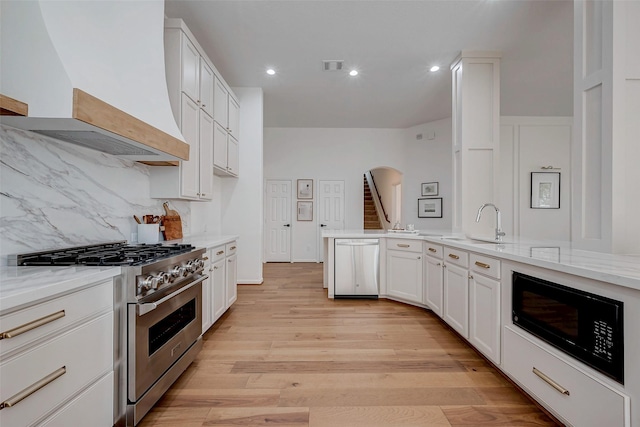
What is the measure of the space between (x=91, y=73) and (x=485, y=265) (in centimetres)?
268

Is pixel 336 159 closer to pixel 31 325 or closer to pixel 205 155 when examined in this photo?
pixel 205 155

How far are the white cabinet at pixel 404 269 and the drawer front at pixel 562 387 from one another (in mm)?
1569

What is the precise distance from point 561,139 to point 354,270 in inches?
223

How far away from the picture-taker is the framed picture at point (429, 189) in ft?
21.1

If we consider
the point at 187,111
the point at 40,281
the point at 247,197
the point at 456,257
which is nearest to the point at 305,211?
the point at 247,197

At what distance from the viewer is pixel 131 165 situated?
2.43 metres

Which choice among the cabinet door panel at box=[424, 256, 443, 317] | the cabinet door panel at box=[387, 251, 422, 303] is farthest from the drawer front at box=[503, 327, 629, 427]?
the cabinet door panel at box=[387, 251, 422, 303]

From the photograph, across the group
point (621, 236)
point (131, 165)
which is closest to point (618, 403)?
point (621, 236)

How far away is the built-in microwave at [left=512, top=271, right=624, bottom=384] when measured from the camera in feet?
3.74

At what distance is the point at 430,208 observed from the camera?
6496 millimetres

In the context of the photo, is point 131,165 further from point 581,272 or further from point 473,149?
point 473,149

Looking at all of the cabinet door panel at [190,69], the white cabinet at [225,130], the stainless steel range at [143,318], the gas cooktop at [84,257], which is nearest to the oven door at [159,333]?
the stainless steel range at [143,318]

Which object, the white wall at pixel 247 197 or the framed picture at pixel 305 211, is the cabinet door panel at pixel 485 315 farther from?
the framed picture at pixel 305 211

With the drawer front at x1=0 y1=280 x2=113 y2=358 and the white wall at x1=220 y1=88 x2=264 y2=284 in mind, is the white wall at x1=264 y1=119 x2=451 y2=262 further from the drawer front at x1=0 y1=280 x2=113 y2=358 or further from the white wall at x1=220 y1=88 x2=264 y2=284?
the drawer front at x1=0 y1=280 x2=113 y2=358
